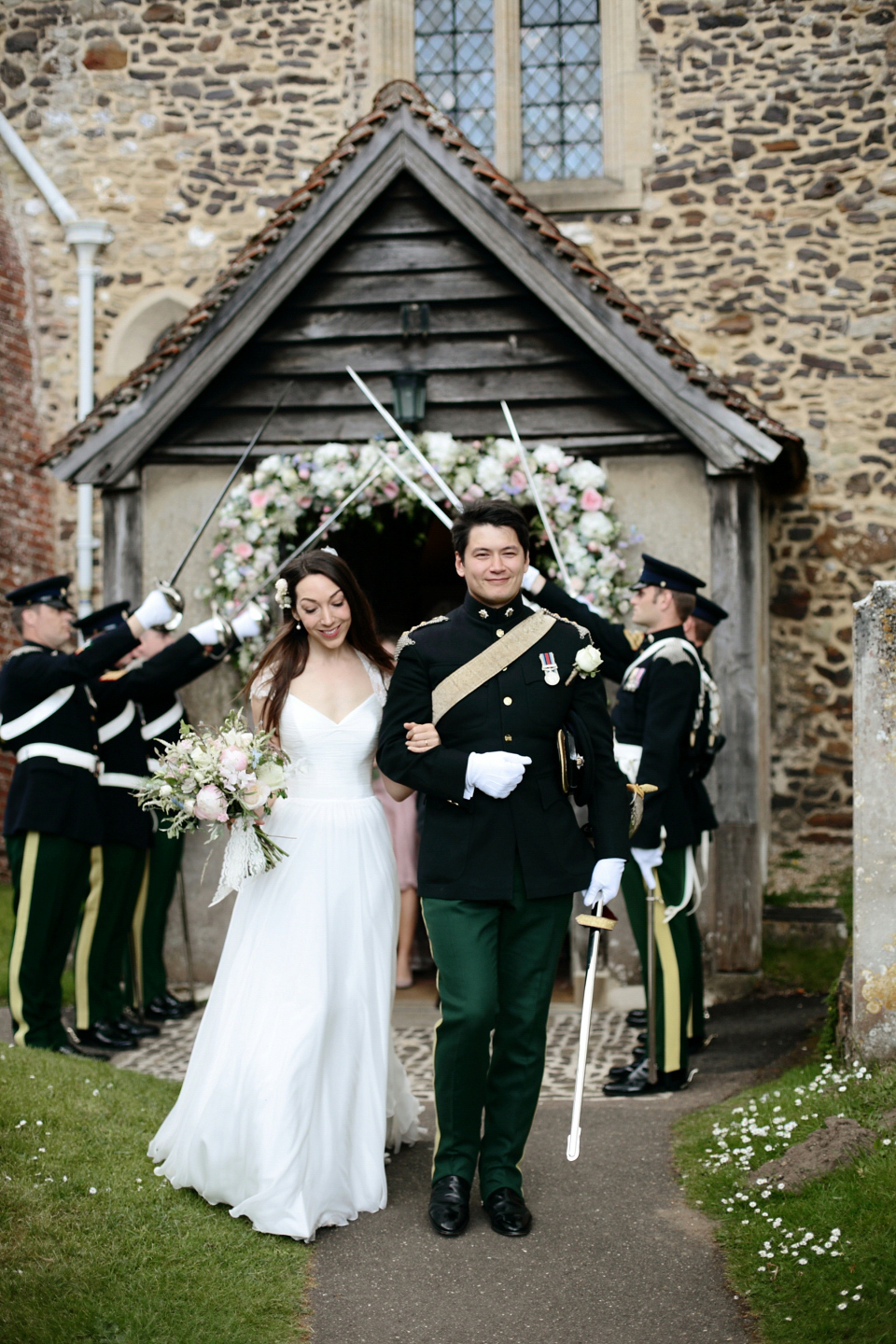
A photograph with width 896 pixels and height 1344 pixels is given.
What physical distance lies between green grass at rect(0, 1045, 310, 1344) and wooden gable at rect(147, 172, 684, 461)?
433 cm

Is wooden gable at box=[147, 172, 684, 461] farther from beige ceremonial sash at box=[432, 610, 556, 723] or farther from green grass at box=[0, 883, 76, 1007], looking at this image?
beige ceremonial sash at box=[432, 610, 556, 723]

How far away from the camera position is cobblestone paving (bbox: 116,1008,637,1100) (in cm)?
597

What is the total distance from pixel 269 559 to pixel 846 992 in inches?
162

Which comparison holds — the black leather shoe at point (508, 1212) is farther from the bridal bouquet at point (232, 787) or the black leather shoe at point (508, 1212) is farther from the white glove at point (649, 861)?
the white glove at point (649, 861)

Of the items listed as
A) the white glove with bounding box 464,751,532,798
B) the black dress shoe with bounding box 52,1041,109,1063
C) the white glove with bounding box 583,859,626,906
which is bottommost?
the black dress shoe with bounding box 52,1041,109,1063

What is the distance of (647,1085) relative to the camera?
18.8 feet

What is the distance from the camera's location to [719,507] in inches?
292

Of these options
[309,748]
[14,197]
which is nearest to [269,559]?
[309,748]

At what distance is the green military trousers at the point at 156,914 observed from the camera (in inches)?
288

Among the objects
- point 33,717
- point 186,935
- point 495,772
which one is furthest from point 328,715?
point 186,935

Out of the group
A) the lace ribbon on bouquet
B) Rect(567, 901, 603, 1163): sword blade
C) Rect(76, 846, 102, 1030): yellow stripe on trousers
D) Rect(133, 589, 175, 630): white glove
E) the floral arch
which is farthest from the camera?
the floral arch

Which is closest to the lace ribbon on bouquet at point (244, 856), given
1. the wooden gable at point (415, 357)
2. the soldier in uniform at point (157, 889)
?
the soldier in uniform at point (157, 889)

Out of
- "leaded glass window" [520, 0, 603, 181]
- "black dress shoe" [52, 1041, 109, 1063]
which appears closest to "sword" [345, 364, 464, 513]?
"black dress shoe" [52, 1041, 109, 1063]

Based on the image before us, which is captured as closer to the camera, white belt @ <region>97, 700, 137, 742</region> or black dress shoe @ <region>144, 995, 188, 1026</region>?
white belt @ <region>97, 700, 137, 742</region>
